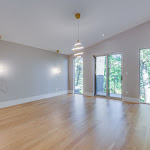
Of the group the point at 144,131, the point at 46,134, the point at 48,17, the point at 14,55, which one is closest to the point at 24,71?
the point at 14,55

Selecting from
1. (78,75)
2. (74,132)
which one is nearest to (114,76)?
(78,75)

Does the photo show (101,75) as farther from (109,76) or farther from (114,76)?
(114,76)

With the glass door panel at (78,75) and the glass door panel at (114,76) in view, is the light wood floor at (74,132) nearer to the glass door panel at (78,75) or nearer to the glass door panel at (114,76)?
the glass door panel at (114,76)

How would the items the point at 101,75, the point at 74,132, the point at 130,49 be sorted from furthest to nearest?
the point at 101,75 → the point at 130,49 → the point at 74,132

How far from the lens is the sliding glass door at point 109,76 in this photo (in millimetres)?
5395

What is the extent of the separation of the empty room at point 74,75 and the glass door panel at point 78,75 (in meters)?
0.07

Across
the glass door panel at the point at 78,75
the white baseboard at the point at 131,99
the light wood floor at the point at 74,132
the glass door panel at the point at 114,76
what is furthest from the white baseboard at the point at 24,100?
the white baseboard at the point at 131,99

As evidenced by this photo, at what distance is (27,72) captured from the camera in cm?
495

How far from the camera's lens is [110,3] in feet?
10.1

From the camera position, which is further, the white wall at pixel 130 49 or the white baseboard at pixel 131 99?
the white baseboard at pixel 131 99

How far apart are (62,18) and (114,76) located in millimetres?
3851

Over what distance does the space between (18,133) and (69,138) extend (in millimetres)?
1178

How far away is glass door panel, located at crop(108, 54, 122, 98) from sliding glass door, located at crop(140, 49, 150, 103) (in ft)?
3.11

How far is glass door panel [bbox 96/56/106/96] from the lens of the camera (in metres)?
5.91
